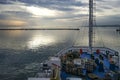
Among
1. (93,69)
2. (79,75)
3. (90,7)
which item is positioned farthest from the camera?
(90,7)

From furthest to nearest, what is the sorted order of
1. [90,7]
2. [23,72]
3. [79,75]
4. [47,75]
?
[23,72], [90,7], [79,75], [47,75]

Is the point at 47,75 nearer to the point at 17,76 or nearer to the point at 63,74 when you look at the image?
the point at 63,74

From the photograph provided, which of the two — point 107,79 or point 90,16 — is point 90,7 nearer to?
point 90,16

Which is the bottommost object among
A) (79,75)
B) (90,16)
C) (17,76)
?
(17,76)

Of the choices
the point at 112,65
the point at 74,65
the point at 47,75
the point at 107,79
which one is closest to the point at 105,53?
the point at 112,65

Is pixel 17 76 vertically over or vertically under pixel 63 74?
under

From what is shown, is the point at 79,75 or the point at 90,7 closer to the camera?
the point at 79,75

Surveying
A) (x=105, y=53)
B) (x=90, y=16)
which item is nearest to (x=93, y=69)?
(x=105, y=53)

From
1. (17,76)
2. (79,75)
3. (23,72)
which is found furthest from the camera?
(23,72)

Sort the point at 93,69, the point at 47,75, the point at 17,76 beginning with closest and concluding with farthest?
the point at 47,75 → the point at 93,69 → the point at 17,76
